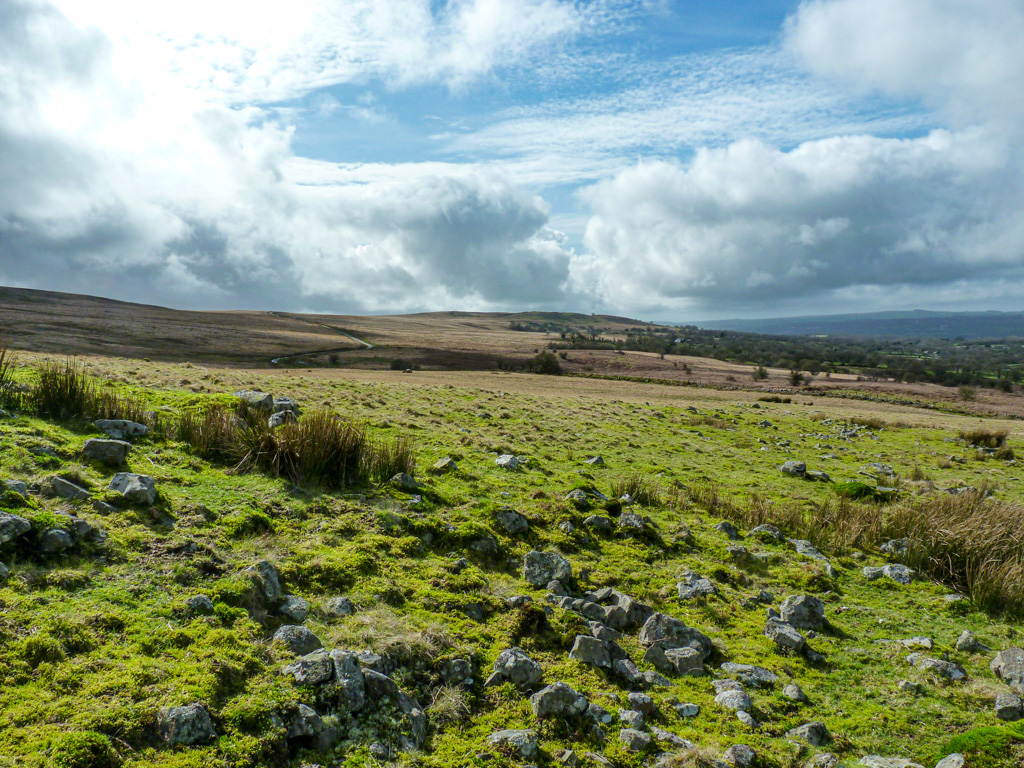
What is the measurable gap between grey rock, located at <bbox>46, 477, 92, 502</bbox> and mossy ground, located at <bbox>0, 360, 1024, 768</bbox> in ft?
0.53

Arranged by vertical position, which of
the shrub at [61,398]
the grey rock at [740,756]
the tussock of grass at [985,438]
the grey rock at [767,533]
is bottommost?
the tussock of grass at [985,438]

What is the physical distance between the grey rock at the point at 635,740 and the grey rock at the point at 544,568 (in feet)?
9.49

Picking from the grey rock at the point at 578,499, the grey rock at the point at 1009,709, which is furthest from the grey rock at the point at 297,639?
the grey rock at the point at 1009,709

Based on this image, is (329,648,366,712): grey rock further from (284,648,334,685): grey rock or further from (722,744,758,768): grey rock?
(722,744,758,768): grey rock

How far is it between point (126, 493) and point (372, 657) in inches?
166

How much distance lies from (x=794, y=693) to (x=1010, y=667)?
9.42 feet

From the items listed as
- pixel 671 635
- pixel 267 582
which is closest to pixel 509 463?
pixel 671 635

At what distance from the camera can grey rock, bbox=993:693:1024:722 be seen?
5977mm

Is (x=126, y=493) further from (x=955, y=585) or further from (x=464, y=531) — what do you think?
(x=955, y=585)

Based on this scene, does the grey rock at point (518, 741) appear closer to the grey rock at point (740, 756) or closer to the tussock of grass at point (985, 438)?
the grey rock at point (740, 756)

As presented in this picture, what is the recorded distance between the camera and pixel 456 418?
850 inches

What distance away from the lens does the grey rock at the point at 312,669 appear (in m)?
4.98

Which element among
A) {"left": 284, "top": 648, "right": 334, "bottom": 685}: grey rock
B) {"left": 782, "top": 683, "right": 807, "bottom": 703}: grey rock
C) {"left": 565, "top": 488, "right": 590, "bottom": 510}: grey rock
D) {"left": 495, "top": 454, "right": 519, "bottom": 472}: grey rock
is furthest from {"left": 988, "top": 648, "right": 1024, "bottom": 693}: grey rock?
{"left": 495, "top": 454, "right": 519, "bottom": 472}: grey rock

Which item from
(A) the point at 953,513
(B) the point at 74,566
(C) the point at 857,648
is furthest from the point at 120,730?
(A) the point at 953,513
